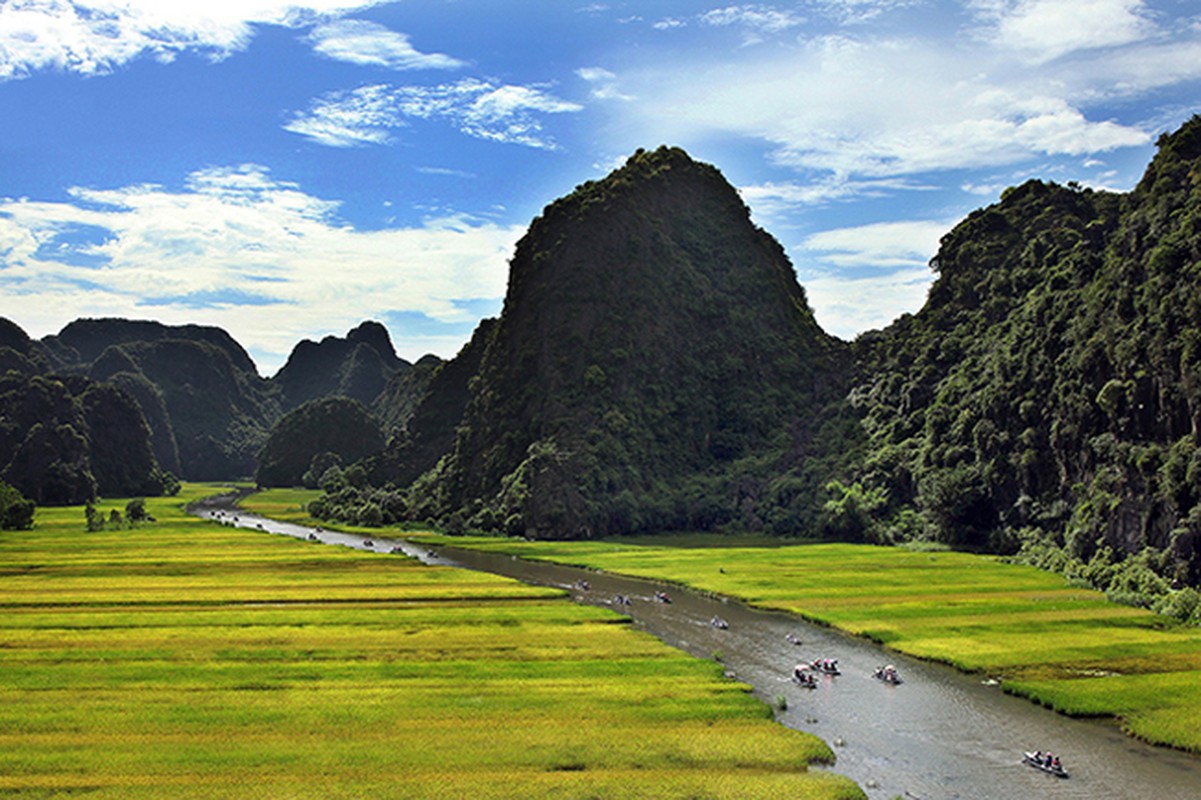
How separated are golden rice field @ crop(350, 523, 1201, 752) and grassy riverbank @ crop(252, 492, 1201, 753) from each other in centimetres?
8

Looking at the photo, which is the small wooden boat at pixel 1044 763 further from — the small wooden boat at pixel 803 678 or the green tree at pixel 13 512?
the green tree at pixel 13 512

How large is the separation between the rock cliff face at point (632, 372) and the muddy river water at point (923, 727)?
67571 mm

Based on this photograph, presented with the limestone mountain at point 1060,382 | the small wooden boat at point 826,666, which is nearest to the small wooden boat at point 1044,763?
Result: the small wooden boat at point 826,666

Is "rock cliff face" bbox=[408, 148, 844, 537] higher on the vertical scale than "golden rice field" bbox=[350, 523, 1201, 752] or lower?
higher

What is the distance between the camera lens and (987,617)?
192 ft

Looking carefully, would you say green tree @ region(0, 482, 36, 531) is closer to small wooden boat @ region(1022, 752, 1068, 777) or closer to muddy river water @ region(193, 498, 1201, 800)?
muddy river water @ region(193, 498, 1201, 800)

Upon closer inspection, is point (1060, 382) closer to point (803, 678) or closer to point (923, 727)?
point (803, 678)

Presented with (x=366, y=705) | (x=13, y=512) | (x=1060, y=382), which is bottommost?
(x=366, y=705)

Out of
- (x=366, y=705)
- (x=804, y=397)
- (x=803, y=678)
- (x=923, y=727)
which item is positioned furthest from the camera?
(x=804, y=397)

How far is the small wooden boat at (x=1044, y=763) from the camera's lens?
1282 inches

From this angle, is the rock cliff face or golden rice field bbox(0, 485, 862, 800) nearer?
golden rice field bbox(0, 485, 862, 800)

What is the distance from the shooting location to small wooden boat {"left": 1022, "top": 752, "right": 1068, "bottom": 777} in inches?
1282

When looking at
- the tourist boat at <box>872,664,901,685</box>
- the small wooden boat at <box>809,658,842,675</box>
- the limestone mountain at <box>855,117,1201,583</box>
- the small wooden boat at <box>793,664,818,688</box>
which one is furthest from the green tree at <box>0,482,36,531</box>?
the tourist boat at <box>872,664,901,685</box>

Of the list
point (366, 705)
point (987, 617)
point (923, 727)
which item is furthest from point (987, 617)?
point (366, 705)
